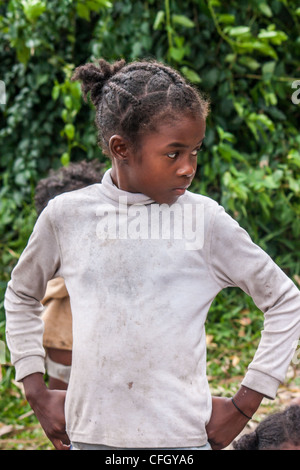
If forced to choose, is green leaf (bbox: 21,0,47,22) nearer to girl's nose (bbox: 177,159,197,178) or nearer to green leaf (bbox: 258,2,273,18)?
green leaf (bbox: 258,2,273,18)

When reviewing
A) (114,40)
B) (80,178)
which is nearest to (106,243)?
(80,178)

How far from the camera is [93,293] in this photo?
5.14 feet

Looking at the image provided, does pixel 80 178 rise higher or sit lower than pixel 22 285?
lower

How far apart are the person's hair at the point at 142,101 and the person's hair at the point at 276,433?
33.6 inches

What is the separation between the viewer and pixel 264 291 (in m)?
1.58

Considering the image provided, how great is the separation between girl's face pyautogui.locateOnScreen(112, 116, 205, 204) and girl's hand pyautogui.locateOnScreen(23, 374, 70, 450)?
0.56m

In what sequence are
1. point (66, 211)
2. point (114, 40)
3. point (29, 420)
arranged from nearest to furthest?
point (66, 211) < point (29, 420) < point (114, 40)

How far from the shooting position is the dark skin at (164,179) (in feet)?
4.99

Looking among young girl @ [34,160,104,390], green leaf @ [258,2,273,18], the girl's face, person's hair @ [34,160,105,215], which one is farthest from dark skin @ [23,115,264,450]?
green leaf @ [258,2,273,18]

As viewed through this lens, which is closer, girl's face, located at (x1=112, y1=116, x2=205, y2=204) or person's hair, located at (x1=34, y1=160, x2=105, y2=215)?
girl's face, located at (x1=112, y1=116, x2=205, y2=204)

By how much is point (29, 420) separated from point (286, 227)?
1.91 m

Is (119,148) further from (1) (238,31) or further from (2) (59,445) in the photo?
(1) (238,31)

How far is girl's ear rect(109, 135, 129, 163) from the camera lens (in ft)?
5.20
